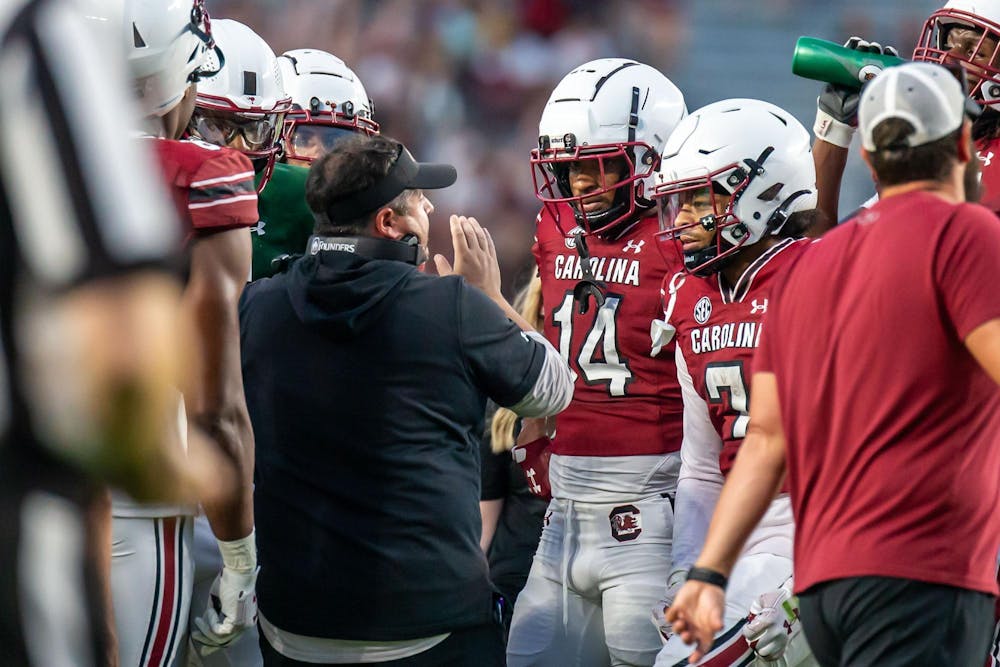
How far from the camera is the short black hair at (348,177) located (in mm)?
3584

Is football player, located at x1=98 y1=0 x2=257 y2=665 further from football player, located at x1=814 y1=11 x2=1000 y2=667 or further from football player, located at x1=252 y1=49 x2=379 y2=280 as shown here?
football player, located at x1=814 y1=11 x2=1000 y2=667

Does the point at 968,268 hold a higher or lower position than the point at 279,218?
higher

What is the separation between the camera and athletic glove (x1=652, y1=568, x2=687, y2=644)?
159 inches

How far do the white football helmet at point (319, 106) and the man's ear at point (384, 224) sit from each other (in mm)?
1781

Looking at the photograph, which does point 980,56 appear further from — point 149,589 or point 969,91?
point 149,589

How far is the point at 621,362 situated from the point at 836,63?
1184 millimetres

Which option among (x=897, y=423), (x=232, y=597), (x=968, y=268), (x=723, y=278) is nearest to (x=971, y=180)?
(x=968, y=268)

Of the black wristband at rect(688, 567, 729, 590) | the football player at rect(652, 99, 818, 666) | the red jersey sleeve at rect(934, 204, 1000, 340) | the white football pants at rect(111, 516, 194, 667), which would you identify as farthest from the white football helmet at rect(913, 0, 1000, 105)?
the white football pants at rect(111, 516, 194, 667)

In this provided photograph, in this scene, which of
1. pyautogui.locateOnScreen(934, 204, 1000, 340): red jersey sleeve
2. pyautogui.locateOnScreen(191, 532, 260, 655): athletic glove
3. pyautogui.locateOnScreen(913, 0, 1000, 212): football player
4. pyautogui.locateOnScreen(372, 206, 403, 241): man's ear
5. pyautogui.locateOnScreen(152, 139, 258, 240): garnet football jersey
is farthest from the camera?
pyautogui.locateOnScreen(913, 0, 1000, 212): football player

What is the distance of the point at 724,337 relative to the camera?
3.93m

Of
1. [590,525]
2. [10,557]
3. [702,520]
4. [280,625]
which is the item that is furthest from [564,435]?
[10,557]

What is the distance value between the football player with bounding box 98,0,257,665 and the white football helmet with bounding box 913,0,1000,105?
237cm

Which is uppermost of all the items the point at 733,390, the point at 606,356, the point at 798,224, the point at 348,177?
the point at 348,177

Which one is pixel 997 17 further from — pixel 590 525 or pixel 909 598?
pixel 909 598
